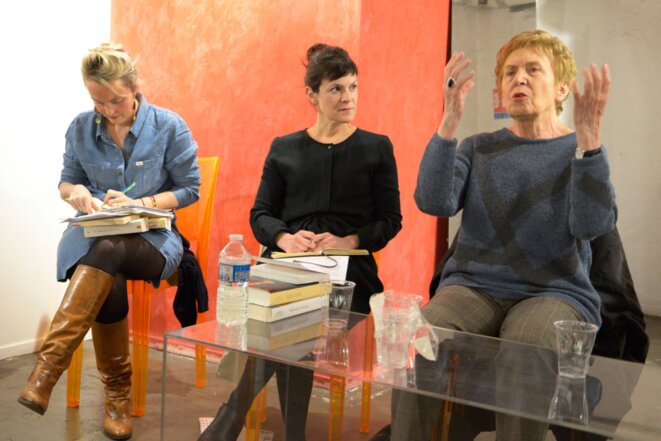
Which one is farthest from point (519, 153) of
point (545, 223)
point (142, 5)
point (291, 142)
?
point (142, 5)

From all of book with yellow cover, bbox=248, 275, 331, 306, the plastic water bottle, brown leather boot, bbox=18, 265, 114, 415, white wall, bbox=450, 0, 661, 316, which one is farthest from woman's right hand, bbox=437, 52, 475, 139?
white wall, bbox=450, 0, 661, 316

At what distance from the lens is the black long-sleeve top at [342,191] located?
243 centimetres

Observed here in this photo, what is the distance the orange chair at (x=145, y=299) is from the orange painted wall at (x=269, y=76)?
334 millimetres

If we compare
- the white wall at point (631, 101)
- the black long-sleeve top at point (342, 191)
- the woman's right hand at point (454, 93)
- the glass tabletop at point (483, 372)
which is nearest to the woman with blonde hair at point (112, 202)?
the black long-sleeve top at point (342, 191)

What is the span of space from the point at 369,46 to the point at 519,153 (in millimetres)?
1144

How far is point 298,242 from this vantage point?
7.57 ft

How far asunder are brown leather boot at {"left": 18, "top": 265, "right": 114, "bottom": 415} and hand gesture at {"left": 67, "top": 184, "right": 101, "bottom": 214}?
1.00 ft

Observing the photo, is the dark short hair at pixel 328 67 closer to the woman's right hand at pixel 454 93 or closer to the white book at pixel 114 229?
the woman's right hand at pixel 454 93

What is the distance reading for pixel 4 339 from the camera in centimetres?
328

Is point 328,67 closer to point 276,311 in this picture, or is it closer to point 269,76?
point 269,76

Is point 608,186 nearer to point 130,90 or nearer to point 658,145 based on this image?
point 130,90

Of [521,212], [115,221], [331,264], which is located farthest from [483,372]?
[115,221]

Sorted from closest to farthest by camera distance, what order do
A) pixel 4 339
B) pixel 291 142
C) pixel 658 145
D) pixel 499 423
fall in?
pixel 499 423 < pixel 291 142 < pixel 4 339 < pixel 658 145

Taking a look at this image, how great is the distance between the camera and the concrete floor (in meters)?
1.61
